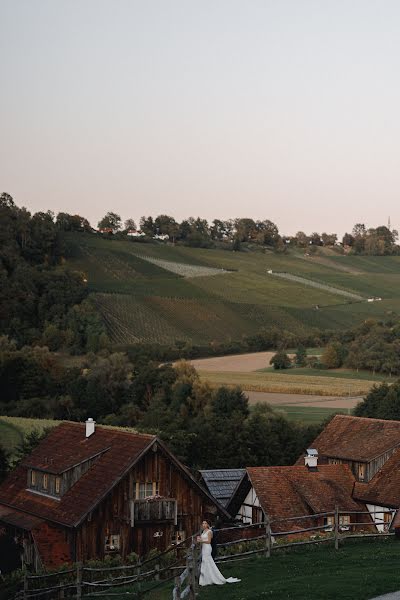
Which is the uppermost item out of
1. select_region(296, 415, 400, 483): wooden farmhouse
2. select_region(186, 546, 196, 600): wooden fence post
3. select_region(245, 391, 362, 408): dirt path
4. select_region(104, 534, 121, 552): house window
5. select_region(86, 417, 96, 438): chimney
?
select_region(186, 546, 196, 600): wooden fence post

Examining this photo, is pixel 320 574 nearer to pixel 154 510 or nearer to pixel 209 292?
pixel 154 510

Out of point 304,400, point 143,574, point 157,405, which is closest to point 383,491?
point 143,574

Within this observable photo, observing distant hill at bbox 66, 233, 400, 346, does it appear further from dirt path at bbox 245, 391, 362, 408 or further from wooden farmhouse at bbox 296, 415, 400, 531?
wooden farmhouse at bbox 296, 415, 400, 531

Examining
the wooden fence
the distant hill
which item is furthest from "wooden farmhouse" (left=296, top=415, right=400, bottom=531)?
the distant hill

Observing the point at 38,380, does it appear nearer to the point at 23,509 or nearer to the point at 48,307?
the point at 48,307

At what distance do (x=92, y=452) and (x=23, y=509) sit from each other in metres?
3.75

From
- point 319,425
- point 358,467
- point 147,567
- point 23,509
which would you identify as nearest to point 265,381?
point 319,425

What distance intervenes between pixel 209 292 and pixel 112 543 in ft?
366

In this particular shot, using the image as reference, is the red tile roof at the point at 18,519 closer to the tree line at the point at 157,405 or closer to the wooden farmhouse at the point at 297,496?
the wooden farmhouse at the point at 297,496

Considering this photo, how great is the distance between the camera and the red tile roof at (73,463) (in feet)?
132

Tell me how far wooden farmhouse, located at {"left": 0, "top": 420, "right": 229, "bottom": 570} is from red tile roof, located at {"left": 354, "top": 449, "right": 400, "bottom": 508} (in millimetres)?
7458

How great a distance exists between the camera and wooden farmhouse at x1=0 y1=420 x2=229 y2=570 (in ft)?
130

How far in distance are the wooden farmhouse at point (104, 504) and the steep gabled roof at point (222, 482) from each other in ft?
20.8

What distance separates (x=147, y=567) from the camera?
1288 inches
